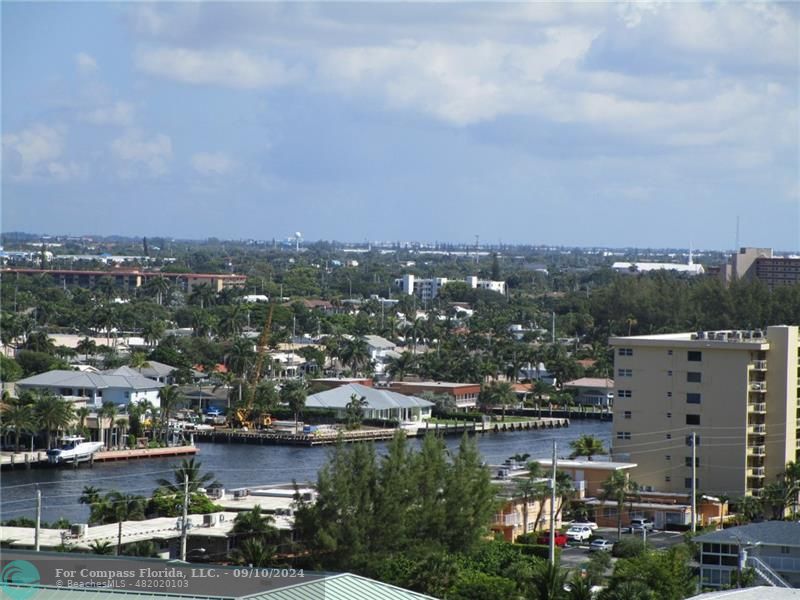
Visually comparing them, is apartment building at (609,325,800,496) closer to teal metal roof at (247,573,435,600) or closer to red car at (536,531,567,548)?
red car at (536,531,567,548)

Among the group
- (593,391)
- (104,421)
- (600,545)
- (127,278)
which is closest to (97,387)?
(104,421)

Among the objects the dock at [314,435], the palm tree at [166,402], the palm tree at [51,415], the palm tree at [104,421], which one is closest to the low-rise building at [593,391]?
the dock at [314,435]

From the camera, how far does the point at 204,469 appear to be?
130 ft

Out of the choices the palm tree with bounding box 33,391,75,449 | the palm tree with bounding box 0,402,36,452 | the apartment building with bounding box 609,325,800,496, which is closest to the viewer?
the apartment building with bounding box 609,325,800,496

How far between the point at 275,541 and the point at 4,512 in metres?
10.1

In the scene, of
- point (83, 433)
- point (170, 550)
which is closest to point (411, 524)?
point (170, 550)

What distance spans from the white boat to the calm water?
0.37 metres

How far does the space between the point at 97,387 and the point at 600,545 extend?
952 inches

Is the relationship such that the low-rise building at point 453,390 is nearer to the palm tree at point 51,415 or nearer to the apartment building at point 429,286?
the palm tree at point 51,415

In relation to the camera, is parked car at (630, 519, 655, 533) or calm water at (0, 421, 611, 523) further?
calm water at (0, 421, 611, 523)

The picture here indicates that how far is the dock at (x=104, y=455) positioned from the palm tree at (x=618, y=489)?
16.3 m

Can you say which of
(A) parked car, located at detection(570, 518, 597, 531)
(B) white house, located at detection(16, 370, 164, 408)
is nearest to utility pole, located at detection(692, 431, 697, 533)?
(A) parked car, located at detection(570, 518, 597, 531)

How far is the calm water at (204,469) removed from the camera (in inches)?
1294

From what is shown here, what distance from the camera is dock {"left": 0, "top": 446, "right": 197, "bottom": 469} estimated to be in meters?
39.5
